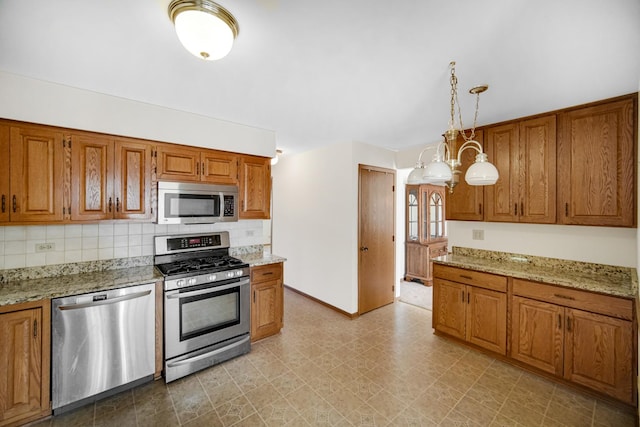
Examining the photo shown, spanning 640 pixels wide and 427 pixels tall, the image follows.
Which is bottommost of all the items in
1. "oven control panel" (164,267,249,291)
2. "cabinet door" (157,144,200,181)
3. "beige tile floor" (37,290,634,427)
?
"beige tile floor" (37,290,634,427)

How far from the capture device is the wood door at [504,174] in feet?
9.39

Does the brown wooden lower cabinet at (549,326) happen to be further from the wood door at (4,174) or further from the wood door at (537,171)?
the wood door at (4,174)

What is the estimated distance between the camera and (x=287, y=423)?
1930 mm

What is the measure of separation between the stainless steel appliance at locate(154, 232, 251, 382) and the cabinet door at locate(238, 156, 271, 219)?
2.07ft

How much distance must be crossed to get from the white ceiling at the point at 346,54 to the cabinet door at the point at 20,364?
1.88 m

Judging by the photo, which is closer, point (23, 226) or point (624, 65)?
point (624, 65)

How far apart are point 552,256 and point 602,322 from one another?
0.84 metres

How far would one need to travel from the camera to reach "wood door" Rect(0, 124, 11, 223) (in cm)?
203

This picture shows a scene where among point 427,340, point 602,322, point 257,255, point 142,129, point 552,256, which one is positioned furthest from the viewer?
point 257,255

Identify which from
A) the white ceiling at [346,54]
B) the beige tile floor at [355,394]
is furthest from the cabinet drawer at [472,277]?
the white ceiling at [346,54]

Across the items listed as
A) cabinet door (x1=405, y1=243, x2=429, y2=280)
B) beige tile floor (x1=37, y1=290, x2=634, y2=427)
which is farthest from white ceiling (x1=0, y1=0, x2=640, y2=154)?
cabinet door (x1=405, y1=243, x2=429, y2=280)

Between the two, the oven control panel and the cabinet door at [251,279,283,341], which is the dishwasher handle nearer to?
the oven control panel

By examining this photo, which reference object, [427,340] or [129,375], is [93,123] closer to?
[129,375]

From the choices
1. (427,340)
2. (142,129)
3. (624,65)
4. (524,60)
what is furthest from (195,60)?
(427,340)
